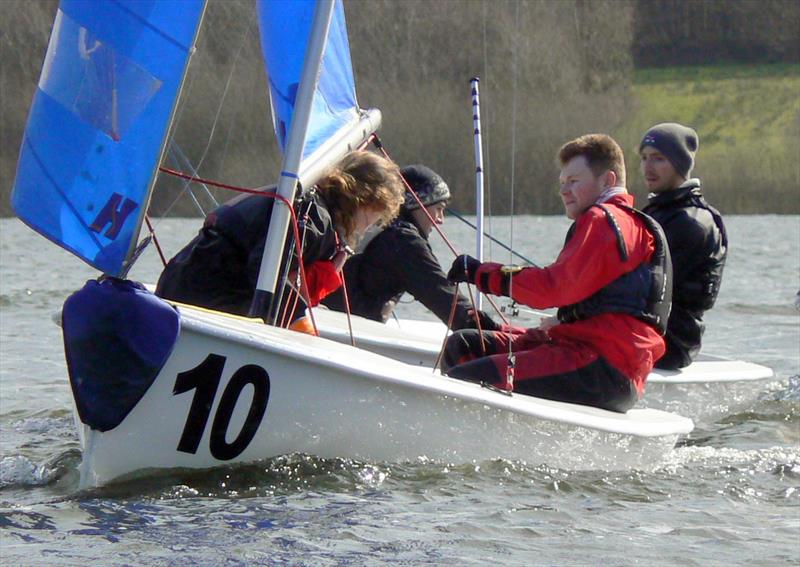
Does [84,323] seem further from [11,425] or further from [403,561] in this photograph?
[11,425]

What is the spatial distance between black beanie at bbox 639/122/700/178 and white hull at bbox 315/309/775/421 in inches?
36.8

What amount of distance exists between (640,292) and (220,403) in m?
1.55

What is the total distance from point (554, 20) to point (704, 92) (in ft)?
45.5

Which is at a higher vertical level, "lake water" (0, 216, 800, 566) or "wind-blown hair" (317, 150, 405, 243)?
"wind-blown hair" (317, 150, 405, 243)

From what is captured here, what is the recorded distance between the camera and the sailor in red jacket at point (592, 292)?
4.84 metres

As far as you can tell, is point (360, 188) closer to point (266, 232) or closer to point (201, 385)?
point (266, 232)

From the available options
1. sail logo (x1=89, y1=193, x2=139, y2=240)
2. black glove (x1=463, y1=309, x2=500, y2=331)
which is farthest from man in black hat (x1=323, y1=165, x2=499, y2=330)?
sail logo (x1=89, y1=193, x2=139, y2=240)

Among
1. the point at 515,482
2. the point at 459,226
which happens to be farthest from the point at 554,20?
the point at 515,482

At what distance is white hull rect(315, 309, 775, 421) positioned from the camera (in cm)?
622

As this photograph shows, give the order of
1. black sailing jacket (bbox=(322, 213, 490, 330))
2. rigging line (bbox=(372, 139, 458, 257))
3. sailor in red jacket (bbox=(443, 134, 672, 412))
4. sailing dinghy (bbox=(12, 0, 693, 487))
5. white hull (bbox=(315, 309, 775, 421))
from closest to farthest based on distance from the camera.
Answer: sailing dinghy (bbox=(12, 0, 693, 487)) → sailor in red jacket (bbox=(443, 134, 672, 412)) → rigging line (bbox=(372, 139, 458, 257)) → black sailing jacket (bbox=(322, 213, 490, 330)) → white hull (bbox=(315, 309, 775, 421))

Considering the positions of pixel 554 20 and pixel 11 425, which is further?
pixel 554 20

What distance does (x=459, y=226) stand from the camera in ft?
82.5

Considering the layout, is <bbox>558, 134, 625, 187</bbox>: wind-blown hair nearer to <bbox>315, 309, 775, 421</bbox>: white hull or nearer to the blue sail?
the blue sail

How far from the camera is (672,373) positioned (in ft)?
21.6
